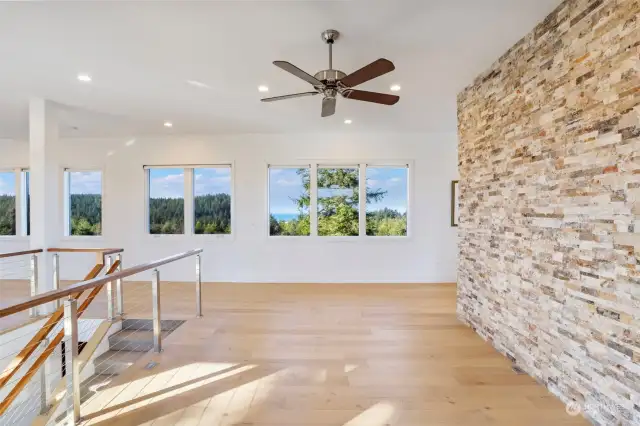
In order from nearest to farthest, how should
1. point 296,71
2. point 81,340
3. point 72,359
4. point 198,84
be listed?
point 72,359 < point 296,71 < point 198,84 < point 81,340

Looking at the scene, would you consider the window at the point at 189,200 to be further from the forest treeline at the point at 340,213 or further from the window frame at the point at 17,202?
the window frame at the point at 17,202

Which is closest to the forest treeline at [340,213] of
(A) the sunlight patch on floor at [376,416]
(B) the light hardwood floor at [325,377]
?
(B) the light hardwood floor at [325,377]

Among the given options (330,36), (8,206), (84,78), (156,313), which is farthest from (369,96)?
(8,206)

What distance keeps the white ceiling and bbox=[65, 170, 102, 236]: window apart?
1813mm

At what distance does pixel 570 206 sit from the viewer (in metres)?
2.05

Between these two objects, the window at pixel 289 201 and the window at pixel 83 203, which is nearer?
the window at pixel 289 201

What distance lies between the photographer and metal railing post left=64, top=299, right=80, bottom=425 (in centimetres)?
183

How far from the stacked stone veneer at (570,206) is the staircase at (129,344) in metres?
3.54

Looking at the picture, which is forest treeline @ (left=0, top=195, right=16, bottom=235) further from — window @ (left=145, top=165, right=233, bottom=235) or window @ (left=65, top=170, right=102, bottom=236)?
window @ (left=145, top=165, right=233, bottom=235)

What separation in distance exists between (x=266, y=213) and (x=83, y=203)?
3.66 m

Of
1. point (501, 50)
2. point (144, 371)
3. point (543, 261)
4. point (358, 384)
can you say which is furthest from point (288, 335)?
A: point (501, 50)

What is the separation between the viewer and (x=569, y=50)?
2049 mm

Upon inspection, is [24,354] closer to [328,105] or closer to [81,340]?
[81,340]

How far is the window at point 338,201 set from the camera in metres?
5.83
